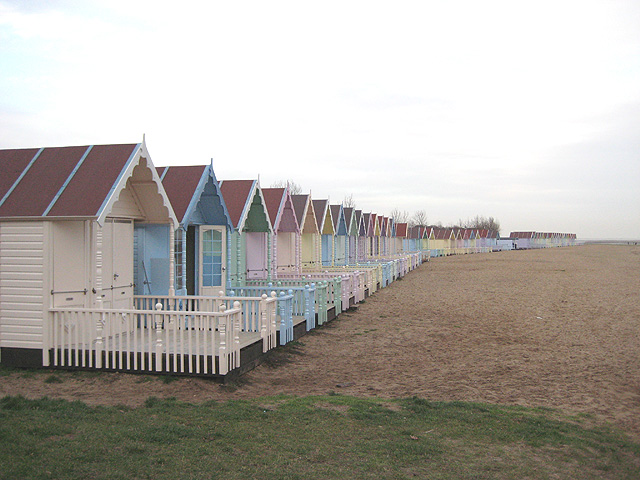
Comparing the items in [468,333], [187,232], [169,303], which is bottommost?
[468,333]

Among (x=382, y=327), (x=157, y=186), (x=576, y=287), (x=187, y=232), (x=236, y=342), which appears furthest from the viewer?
(x=576, y=287)

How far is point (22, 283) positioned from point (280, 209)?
33.1 ft

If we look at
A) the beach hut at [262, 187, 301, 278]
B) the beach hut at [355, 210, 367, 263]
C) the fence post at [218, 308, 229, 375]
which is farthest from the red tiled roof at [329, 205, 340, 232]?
the fence post at [218, 308, 229, 375]

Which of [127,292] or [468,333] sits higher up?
[127,292]

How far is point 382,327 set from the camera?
15812 mm

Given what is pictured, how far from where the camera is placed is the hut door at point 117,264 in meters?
10.9

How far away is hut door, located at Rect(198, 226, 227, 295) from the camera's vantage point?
14.5 meters

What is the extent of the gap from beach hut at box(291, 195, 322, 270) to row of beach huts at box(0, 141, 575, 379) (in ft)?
20.3

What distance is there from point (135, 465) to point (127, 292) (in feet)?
21.8

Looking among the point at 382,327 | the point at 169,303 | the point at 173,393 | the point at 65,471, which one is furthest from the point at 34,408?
the point at 382,327

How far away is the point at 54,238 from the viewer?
9.57 m

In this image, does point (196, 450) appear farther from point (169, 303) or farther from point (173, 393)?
point (169, 303)

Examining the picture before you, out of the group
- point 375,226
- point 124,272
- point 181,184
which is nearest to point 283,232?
point 181,184

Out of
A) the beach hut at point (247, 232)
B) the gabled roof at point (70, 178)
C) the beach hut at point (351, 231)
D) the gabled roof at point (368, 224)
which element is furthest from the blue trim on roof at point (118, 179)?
the gabled roof at point (368, 224)
